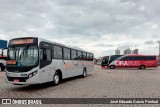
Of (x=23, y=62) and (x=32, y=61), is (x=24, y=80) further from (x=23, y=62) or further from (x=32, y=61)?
(x=32, y=61)

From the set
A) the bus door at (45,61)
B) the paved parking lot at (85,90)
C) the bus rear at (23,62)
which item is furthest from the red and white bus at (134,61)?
the bus rear at (23,62)

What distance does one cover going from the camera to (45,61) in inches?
483

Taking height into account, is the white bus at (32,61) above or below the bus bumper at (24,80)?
above

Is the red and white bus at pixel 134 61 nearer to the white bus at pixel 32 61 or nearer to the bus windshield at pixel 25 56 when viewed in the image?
the white bus at pixel 32 61

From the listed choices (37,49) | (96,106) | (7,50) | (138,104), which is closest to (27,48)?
(37,49)

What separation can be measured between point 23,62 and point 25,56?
1.15 feet

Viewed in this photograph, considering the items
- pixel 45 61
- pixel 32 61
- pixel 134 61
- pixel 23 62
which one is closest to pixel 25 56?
pixel 23 62

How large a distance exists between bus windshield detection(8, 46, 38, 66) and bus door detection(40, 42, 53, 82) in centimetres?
47

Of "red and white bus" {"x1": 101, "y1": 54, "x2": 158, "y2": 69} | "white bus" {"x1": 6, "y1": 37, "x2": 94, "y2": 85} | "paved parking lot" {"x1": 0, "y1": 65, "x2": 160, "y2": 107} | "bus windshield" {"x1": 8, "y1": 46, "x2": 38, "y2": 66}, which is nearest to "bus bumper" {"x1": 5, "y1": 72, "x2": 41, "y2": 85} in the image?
"white bus" {"x1": 6, "y1": 37, "x2": 94, "y2": 85}

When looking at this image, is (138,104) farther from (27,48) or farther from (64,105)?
(27,48)

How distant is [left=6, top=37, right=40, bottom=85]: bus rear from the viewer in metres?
11.2

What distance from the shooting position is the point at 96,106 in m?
7.44

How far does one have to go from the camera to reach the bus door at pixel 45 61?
11.9 metres

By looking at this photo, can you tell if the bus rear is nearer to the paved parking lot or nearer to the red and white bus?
the paved parking lot
